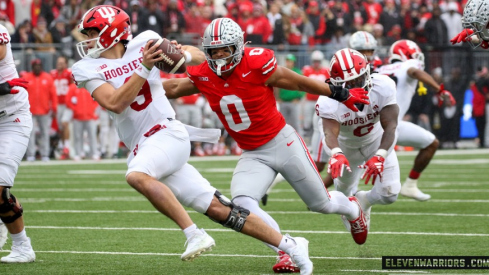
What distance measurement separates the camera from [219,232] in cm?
786

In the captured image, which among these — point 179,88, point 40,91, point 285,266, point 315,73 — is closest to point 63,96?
point 40,91

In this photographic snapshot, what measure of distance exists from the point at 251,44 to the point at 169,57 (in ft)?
41.3

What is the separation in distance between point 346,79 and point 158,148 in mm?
1730

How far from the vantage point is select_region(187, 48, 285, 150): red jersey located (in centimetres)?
590

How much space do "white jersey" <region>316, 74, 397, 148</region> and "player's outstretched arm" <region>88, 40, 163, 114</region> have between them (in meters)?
1.79

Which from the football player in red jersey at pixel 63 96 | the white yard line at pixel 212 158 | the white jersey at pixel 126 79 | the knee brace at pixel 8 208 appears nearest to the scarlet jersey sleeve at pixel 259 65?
the white jersey at pixel 126 79

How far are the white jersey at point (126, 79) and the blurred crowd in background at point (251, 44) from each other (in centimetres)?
1019

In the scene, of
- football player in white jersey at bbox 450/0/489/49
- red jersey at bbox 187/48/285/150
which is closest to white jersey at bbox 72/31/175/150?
red jersey at bbox 187/48/285/150

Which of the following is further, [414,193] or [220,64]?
[414,193]

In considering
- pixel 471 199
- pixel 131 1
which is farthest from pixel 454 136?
pixel 471 199

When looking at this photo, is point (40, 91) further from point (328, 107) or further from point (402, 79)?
point (328, 107)

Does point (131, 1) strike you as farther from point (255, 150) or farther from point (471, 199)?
point (255, 150)

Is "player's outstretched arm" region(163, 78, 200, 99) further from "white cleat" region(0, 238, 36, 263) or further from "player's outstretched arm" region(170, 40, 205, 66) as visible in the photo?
"white cleat" region(0, 238, 36, 263)

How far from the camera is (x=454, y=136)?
19297mm
